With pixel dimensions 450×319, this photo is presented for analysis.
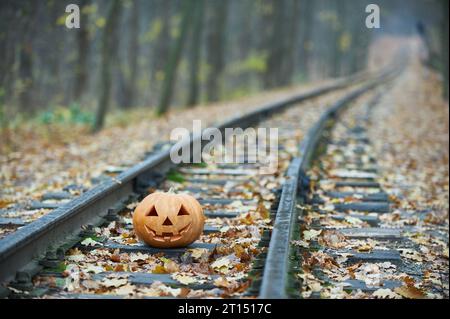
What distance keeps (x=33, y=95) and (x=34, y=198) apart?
651 inches

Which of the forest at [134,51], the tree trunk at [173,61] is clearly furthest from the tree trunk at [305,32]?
the tree trunk at [173,61]

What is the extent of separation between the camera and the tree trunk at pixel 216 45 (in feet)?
80.1

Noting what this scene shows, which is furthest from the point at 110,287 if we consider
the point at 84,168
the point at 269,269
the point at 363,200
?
the point at 84,168

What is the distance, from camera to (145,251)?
504 centimetres

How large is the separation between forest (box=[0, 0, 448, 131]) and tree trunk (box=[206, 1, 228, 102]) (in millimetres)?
41

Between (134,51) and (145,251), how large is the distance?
1011 inches

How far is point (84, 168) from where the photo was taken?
9.30 metres

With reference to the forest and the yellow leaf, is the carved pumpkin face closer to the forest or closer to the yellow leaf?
the yellow leaf

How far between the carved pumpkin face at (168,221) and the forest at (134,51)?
1016 centimetres

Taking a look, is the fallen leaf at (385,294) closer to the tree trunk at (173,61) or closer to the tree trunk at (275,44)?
the tree trunk at (173,61)

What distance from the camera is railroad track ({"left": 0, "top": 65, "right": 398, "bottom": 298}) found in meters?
4.06

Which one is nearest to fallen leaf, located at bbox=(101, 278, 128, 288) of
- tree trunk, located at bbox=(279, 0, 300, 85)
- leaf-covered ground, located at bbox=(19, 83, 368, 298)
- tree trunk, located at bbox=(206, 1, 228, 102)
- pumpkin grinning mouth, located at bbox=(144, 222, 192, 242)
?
leaf-covered ground, located at bbox=(19, 83, 368, 298)

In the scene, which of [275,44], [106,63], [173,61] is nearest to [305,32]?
[275,44]
